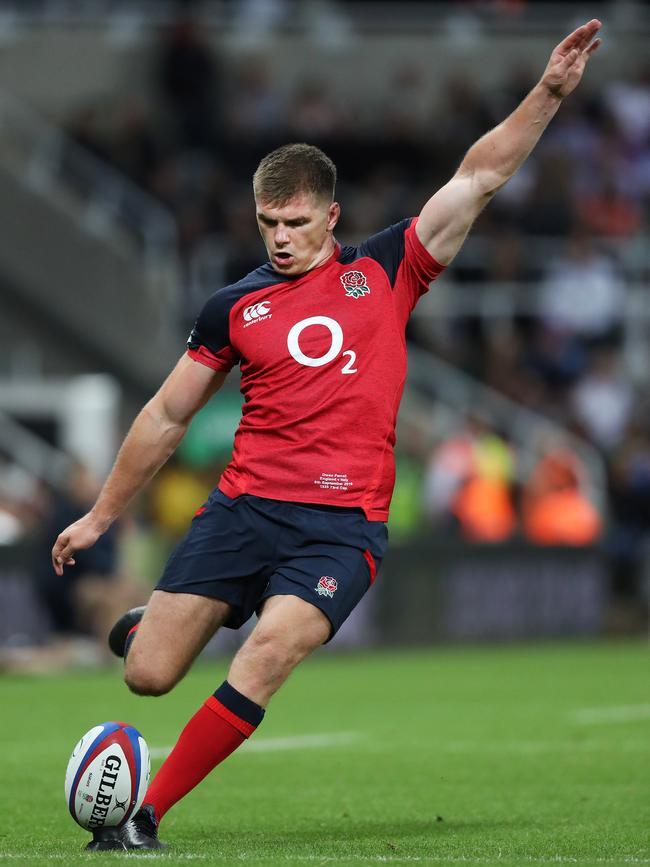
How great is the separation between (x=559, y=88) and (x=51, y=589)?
414 inches

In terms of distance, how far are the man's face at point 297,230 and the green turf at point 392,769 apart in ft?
6.77

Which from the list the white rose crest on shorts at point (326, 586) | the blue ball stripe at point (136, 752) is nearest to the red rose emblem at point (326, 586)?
the white rose crest on shorts at point (326, 586)

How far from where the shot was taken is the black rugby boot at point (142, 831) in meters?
6.45

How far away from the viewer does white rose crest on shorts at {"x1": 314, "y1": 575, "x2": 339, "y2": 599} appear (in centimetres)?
663

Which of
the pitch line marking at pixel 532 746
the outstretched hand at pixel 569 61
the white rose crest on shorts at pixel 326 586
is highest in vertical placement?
the outstretched hand at pixel 569 61

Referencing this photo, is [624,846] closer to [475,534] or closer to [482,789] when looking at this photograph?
[482,789]

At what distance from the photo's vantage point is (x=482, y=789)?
859cm

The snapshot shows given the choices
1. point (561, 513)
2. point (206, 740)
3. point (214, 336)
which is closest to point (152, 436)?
point (214, 336)

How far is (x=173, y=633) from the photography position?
670cm

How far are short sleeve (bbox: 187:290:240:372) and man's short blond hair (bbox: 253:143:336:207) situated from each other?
42 cm

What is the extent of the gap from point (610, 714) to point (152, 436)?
6059mm

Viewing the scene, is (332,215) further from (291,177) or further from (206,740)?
(206,740)

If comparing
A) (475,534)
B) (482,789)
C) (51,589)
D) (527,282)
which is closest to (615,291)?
(527,282)

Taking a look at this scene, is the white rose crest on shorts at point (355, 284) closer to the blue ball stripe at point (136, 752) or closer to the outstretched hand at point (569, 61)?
the outstretched hand at point (569, 61)
